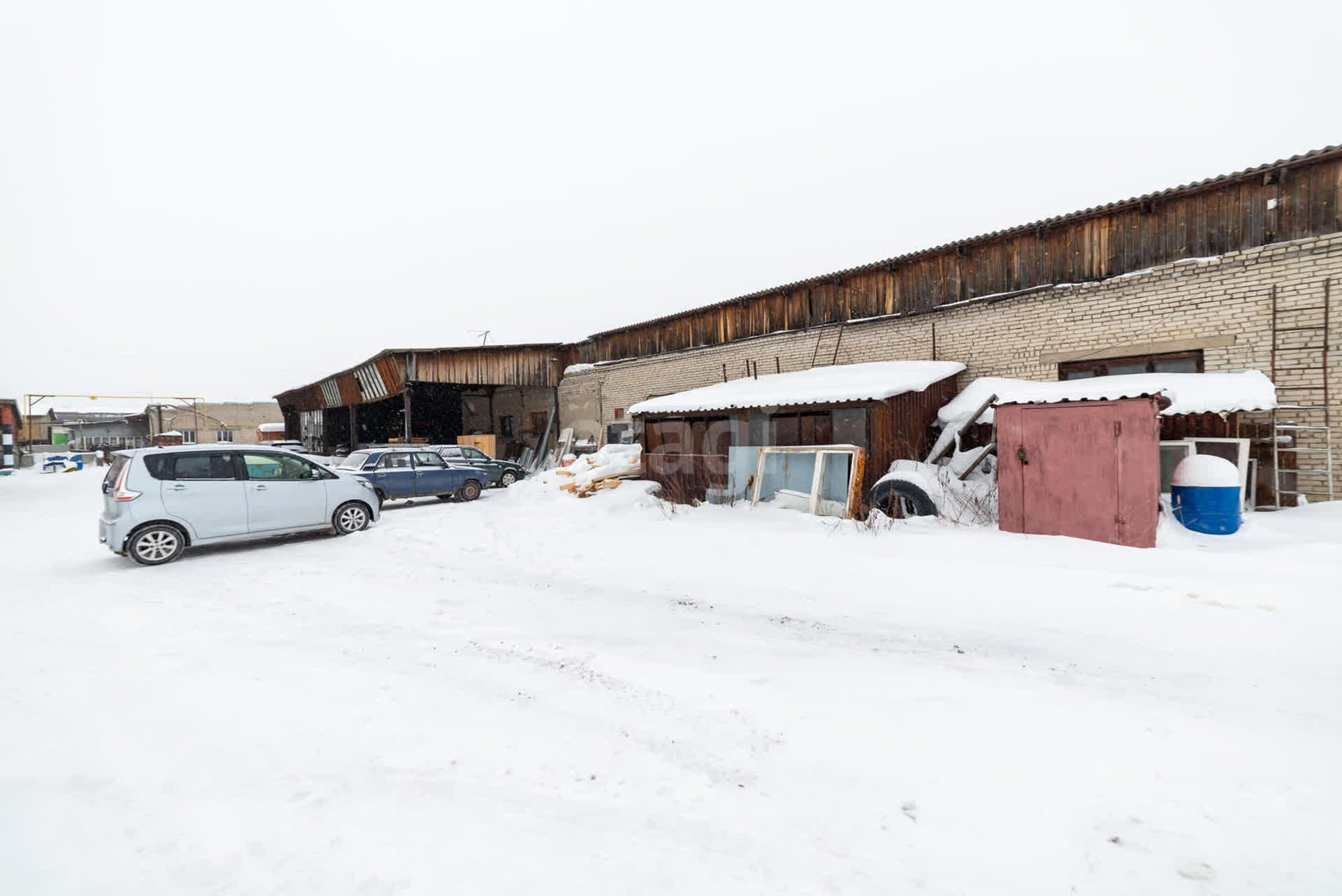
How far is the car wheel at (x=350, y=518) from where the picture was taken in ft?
29.1

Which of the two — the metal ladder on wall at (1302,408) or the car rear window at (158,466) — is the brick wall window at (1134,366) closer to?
the metal ladder on wall at (1302,408)

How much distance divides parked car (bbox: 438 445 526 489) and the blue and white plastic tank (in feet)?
44.3

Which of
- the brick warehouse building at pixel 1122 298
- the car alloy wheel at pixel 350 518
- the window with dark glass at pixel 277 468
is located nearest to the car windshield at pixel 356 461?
the car alloy wheel at pixel 350 518

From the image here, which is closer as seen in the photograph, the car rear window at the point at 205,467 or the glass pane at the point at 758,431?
the car rear window at the point at 205,467

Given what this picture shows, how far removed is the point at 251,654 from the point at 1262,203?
13725 millimetres

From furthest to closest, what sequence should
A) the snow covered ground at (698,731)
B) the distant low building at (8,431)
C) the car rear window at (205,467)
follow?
the distant low building at (8,431)
the car rear window at (205,467)
the snow covered ground at (698,731)

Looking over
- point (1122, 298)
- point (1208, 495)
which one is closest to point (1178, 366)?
point (1122, 298)

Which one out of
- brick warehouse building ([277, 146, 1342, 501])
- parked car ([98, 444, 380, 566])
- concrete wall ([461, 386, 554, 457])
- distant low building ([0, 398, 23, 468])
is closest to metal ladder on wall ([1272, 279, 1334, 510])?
brick warehouse building ([277, 146, 1342, 501])

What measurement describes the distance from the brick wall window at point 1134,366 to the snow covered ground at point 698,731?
14.8 feet

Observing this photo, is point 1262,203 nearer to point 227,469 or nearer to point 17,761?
point 17,761

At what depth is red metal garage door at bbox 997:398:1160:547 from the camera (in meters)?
A: 6.61

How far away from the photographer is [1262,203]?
8.41 m

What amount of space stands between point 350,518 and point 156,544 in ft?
7.71

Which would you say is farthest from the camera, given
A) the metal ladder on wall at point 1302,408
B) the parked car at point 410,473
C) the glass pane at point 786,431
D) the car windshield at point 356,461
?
the car windshield at point 356,461
